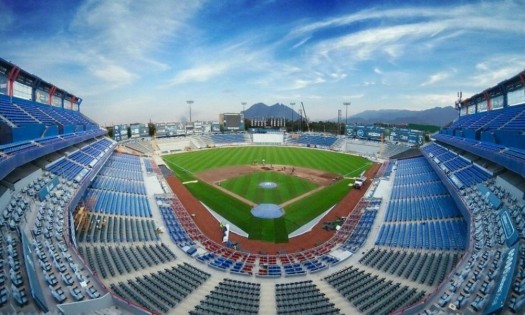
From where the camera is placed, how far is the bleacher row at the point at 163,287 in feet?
52.4

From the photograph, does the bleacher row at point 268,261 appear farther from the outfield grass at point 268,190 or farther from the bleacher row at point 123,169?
the bleacher row at point 123,169

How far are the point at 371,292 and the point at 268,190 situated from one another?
83.5ft

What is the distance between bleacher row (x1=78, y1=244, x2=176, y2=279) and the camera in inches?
722

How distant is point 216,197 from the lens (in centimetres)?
3897

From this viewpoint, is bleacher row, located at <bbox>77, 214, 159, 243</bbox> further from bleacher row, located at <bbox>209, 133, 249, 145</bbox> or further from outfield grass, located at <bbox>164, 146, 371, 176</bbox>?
bleacher row, located at <bbox>209, 133, 249, 145</bbox>

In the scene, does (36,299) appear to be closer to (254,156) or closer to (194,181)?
(194,181)

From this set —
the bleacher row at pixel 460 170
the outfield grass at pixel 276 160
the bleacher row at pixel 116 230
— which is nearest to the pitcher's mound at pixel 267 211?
the bleacher row at pixel 116 230

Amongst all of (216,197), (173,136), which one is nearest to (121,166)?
(216,197)

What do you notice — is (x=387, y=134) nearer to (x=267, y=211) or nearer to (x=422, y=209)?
(x=422, y=209)

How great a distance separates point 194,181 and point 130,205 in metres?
16.9

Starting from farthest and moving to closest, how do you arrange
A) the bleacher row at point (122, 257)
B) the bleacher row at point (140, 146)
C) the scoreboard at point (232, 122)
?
the scoreboard at point (232, 122)
the bleacher row at point (140, 146)
the bleacher row at point (122, 257)

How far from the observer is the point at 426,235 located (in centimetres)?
2320

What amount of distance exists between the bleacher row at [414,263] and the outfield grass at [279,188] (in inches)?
343

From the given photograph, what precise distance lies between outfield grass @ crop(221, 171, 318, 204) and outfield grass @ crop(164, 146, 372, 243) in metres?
0.57
